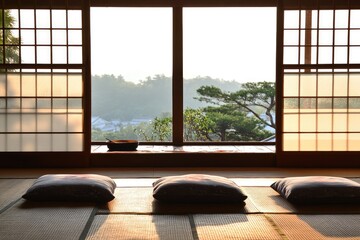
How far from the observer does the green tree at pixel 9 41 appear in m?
6.59

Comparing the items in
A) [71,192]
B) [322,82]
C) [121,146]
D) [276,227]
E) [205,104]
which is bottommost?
[276,227]

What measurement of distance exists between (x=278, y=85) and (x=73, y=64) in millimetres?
2481

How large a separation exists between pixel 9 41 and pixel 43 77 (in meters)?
0.61

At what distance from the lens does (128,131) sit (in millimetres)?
10477

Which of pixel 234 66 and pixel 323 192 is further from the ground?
pixel 234 66

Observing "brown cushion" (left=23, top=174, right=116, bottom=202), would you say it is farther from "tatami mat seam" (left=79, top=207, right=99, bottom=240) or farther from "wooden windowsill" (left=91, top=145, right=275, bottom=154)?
"wooden windowsill" (left=91, top=145, right=275, bottom=154)

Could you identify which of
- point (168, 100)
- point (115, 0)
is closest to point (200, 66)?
point (168, 100)

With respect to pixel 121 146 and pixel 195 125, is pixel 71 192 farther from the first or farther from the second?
pixel 195 125

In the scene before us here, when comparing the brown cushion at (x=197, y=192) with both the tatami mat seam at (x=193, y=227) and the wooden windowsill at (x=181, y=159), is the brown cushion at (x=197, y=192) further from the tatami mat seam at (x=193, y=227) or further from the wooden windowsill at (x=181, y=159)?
the wooden windowsill at (x=181, y=159)

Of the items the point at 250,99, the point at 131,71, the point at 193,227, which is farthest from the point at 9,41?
the point at 250,99

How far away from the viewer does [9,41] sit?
6.62m

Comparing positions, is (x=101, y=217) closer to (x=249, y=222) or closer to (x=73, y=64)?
(x=249, y=222)

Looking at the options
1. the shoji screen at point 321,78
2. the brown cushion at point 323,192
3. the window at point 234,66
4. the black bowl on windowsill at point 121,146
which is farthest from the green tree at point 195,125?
the brown cushion at point 323,192

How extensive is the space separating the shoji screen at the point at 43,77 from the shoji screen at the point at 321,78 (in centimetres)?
255
